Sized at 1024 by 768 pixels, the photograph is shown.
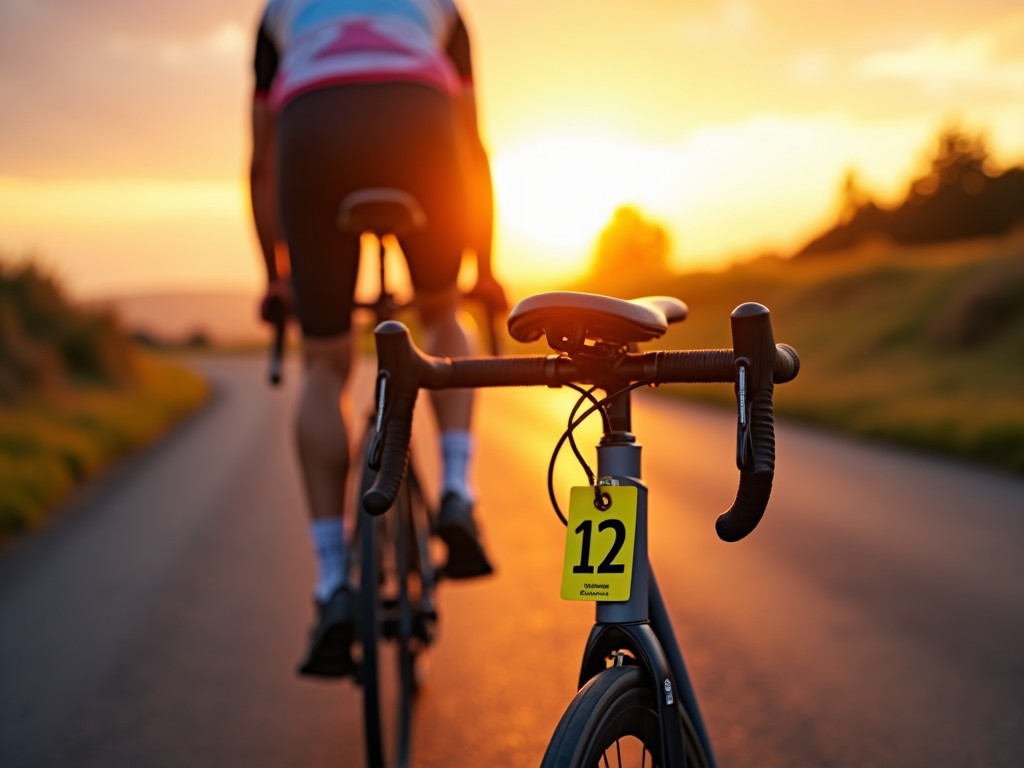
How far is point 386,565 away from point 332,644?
0.40 metres

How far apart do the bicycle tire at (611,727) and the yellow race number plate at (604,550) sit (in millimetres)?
138

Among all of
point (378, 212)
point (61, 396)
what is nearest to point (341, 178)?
point (378, 212)

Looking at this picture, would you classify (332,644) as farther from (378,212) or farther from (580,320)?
(580,320)

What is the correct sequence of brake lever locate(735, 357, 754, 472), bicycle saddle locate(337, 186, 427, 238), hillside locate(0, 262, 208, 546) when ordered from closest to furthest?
brake lever locate(735, 357, 754, 472) → bicycle saddle locate(337, 186, 427, 238) → hillside locate(0, 262, 208, 546)

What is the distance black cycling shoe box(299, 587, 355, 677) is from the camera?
3422 millimetres

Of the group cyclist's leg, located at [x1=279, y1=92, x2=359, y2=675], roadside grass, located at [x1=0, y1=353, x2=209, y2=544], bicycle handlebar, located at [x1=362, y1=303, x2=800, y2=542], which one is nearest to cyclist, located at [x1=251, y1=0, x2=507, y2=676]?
cyclist's leg, located at [x1=279, y1=92, x2=359, y2=675]

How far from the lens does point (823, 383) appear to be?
750 inches

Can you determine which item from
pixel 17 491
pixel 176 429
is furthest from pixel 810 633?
pixel 176 429

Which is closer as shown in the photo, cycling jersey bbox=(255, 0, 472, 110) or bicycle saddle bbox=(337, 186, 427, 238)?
bicycle saddle bbox=(337, 186, 427, 238)

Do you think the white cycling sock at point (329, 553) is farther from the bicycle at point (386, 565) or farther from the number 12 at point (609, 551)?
the number 12 at point (609, 551)

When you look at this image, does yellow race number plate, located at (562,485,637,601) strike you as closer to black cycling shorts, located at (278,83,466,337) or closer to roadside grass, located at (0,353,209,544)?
black cycling shorts, located at (278,83,466,337)

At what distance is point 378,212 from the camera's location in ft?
11.1

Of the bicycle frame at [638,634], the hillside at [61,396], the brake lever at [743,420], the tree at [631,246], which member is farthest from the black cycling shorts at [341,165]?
the tree at [631,246]

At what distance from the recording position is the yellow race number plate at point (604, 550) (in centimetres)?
214
